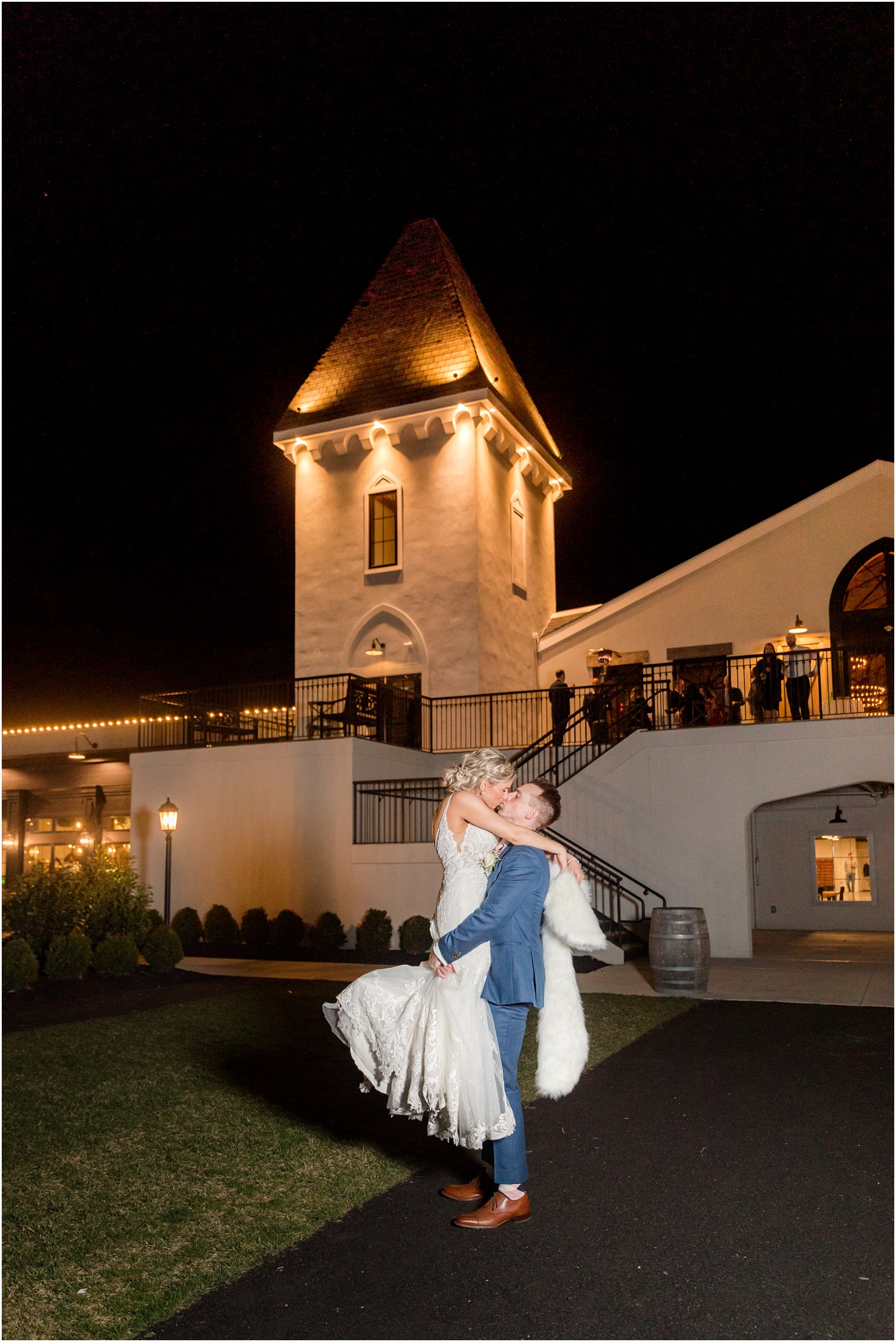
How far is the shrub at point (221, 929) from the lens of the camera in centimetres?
1783

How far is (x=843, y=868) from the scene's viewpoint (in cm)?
2178

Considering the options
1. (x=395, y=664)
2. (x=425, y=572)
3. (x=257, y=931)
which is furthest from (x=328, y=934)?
(x=425, y=572)

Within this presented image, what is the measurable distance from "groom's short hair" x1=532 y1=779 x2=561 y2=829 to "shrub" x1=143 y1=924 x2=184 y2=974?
435 inches

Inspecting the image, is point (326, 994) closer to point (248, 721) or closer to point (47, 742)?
point (248, 721)

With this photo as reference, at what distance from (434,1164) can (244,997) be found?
7132mm

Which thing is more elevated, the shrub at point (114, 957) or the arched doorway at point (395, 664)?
the arched doorway at point (395, 664)

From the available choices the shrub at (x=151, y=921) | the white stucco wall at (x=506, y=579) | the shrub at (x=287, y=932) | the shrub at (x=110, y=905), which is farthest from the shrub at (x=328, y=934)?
the white stucco wall at (x=506, y=579)

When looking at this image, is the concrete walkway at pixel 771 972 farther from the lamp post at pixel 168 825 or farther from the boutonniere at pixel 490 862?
the boutonniere at pixel 490 862

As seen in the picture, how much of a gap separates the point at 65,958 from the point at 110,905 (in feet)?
4.99

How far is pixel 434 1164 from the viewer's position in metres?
5.61

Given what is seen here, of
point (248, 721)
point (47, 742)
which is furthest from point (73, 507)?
point (248, 721)

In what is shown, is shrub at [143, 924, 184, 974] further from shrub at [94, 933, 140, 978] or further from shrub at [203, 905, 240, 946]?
shrub at [203, 905, 240, 946]

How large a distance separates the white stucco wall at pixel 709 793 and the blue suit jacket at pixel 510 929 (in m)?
12.4

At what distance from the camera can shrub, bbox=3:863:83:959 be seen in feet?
44.6
